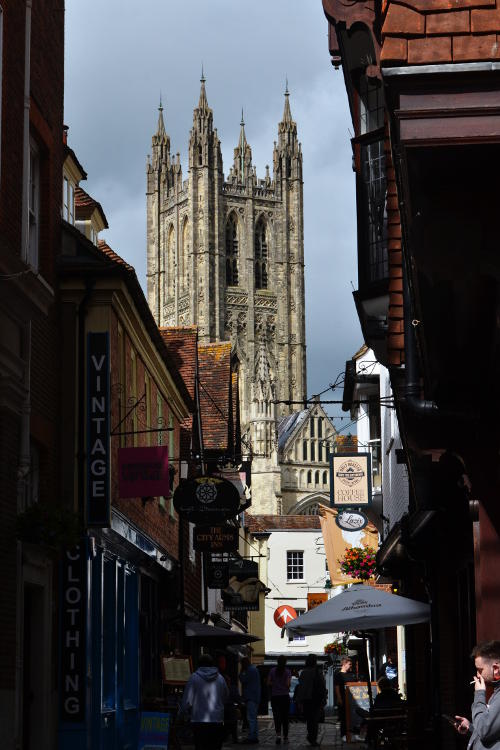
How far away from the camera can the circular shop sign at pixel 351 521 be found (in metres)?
30.3

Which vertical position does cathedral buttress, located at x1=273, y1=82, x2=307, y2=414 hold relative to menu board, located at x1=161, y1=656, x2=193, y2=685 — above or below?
above

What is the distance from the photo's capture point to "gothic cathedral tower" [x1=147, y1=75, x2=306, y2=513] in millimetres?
124375

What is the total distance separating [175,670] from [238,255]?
361ft

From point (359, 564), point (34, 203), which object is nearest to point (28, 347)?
point (34, 203)

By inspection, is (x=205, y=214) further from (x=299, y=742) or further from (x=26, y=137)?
(x=26, y=137)

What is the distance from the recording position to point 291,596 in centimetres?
8069

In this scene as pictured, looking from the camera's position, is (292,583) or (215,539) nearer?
(215,539)

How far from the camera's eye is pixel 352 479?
30.5m

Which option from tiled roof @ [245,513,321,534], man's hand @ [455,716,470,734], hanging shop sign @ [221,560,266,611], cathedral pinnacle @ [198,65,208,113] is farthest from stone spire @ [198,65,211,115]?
man's hand @ [455,716,470,734]

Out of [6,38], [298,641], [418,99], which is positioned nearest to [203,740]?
[6,38]

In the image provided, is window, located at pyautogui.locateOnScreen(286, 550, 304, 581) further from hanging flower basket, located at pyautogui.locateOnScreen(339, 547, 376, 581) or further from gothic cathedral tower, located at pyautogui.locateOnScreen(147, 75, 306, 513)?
hanging flower basket, located at pyautogui.locateOnScreen(339, 547, 376, 581)

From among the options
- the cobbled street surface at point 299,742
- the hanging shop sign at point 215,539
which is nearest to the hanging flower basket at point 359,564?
the cobbled street surface at point 299,742

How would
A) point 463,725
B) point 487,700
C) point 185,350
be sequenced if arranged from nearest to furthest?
point 487,700 < point 463,725 < point 185,350

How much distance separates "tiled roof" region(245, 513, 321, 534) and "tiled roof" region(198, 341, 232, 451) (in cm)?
4820
